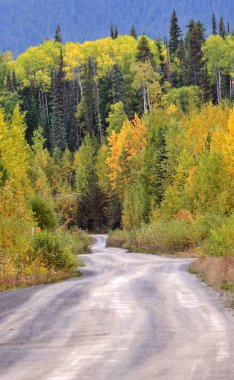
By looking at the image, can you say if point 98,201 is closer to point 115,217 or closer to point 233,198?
point 115,217

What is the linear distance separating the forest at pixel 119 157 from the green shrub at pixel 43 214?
0.27ft

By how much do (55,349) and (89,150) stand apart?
318 feet

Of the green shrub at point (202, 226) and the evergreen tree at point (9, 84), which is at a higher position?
the evergreen tree at point (9, 84)

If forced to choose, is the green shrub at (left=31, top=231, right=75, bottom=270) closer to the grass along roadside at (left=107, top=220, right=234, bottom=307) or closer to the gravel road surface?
the grass along roadside at (left=107, top=220, right=234, bottom=307)

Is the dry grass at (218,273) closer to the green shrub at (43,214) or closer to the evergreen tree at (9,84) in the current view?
the green shrub at (43,214)

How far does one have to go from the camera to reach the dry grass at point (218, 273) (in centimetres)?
2065

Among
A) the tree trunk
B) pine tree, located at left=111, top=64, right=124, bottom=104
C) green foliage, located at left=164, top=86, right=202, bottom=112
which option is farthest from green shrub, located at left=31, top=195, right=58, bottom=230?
pine tree, located at left=111, top=64, right=124, bottom=104

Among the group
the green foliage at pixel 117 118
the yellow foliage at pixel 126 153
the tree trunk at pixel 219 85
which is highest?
the tree trunk at pixel 219 85

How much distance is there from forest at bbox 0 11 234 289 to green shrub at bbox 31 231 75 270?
50 mm

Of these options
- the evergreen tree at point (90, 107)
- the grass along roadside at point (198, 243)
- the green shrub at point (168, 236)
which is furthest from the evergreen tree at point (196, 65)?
the green shrub at point (168, 236)

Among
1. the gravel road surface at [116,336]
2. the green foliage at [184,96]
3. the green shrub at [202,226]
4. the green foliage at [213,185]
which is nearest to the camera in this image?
the gravel road surface at [116,336]

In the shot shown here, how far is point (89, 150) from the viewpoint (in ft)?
350

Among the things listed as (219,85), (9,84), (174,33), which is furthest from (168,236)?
(174,33)

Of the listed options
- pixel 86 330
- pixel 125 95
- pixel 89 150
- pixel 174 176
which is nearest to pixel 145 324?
pixel 86 330
